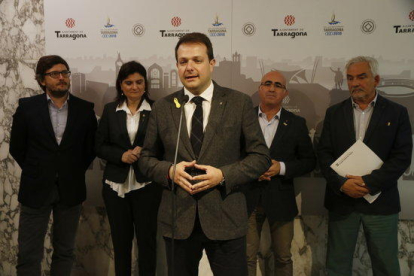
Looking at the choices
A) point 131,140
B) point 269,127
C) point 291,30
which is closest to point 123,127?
point 131,140

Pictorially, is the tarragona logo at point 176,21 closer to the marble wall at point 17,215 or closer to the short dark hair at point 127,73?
the short dark hair at point 127,73

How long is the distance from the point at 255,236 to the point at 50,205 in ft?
5.00

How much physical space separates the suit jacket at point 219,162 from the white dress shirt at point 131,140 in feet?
3.13

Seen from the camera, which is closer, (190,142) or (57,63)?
(190,142)

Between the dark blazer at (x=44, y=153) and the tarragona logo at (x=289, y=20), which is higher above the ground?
the tarragona logo at (x=289, y=20)

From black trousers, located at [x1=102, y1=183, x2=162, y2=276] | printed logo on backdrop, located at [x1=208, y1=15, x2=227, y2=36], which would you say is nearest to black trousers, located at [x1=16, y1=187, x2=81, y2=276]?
black trousers, located at [x1=102, y1=183, x2=162, y2=276]

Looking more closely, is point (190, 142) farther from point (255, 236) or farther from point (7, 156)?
point (7, 156)

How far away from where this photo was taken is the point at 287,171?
2.64 metres

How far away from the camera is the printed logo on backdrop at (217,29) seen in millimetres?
3010

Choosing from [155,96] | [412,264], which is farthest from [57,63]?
[412,264]

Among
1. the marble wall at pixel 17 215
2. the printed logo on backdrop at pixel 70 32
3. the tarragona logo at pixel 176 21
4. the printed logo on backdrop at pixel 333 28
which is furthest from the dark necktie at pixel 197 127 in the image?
the printed logo on backdrop at pixel 70 32

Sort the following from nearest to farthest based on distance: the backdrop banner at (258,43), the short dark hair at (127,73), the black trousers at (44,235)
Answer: the black trousers at (44,235) → the short dark hair at (127,73) → the backdrop banner at (258,43)

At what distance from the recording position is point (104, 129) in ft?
9.23

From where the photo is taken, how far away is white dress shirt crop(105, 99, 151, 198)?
272cm
